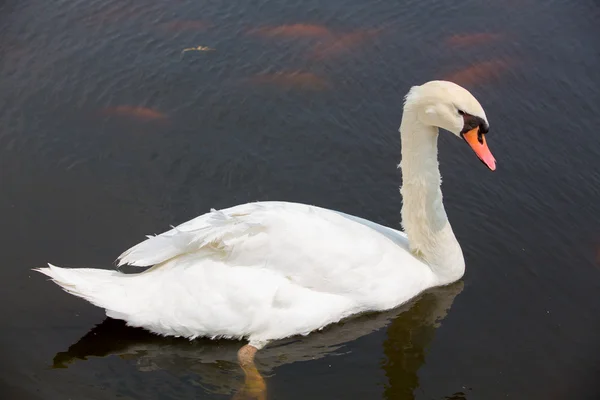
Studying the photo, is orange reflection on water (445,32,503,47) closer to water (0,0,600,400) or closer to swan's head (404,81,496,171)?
water (0,0,600,400)

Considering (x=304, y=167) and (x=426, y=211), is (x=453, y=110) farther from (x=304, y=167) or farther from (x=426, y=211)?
(x=304, y=167)

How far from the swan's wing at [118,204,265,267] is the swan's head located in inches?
67.0

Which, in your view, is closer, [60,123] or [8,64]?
[60,123]

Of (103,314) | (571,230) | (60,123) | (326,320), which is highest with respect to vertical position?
(60,123)

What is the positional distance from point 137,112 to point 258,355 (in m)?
4.13

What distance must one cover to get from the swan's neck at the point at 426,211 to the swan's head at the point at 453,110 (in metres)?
0.25

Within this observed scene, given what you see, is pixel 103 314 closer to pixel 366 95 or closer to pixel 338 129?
pixel 338 129

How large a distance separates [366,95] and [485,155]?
3.30 metres

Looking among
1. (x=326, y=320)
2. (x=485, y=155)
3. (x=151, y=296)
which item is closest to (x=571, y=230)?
(x=485, y=155)

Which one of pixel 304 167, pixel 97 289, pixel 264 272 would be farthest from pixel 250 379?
pixel 304 167

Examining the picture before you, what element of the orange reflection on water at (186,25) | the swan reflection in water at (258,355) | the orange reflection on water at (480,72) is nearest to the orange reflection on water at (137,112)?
the orange reflection on water at (186,25)

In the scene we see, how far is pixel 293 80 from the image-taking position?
33.9 ft

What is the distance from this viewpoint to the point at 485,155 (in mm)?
7008

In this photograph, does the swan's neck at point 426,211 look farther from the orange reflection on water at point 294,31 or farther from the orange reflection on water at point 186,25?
the orange reflection on water at point 186,25
